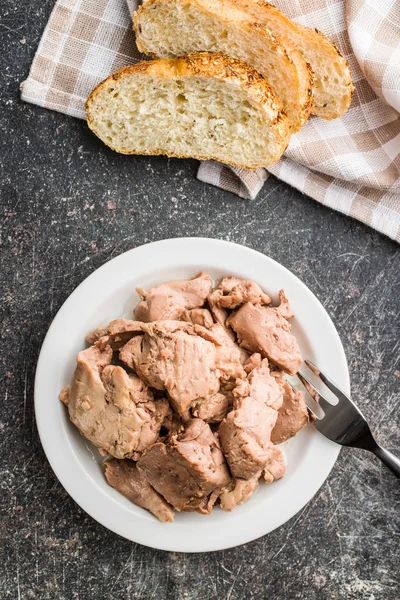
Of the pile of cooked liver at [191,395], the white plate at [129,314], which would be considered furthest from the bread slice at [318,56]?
the pile of cooked liver at [191,395]

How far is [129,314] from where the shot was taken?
7.63 feet

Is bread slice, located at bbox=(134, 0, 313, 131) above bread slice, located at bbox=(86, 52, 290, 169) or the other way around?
above

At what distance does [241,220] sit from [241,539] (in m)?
1.27

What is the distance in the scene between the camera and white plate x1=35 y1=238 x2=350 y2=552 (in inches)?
87.0

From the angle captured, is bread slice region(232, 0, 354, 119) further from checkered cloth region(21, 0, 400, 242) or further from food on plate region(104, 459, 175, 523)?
food on plate region(104, 459, 175, 523)

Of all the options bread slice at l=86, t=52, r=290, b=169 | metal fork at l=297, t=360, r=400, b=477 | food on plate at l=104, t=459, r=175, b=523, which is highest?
bread slice at l=86, t=52, r=290, b=169

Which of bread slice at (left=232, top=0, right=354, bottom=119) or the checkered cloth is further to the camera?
the checkered cloth

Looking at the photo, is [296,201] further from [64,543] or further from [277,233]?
[64,543]

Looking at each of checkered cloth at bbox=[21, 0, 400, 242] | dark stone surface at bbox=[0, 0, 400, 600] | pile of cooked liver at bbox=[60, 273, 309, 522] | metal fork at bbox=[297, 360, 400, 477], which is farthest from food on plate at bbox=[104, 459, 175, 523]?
checkered cloth at bbox=[21, 0, 400, 242]

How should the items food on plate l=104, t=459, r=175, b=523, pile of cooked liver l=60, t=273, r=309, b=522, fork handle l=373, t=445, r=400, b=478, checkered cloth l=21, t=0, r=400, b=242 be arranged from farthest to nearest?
checkered cloth l=21, t=0, r=400, b=242 → fork handle l=373, t=445, r=400, b=478 → food on plate l=104, t=459, r=175, b=523 → pile of cooked liver l=60, t=273, r=309, b=522

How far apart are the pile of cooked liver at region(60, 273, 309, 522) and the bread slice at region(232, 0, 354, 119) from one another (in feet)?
2.67

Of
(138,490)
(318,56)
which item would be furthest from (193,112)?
(138,490)

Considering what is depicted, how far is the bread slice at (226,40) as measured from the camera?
2158 mm

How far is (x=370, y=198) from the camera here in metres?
2.56
